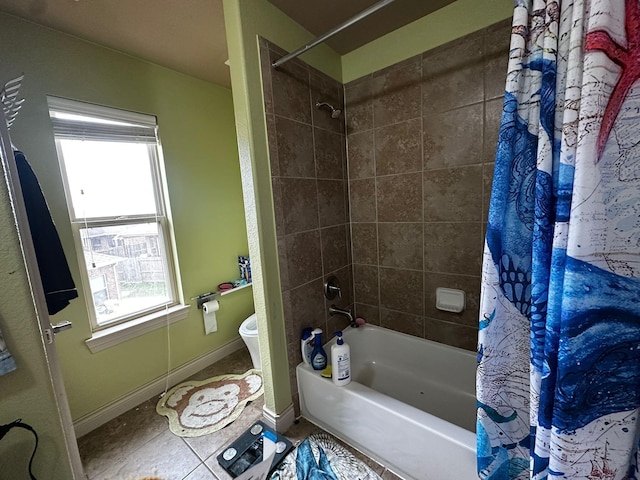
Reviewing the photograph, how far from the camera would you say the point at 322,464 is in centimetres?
124

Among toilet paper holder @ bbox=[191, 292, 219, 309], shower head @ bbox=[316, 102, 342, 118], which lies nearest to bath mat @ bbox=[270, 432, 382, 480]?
toilet paper holder @ bbox=[191, 292, 219, 309]

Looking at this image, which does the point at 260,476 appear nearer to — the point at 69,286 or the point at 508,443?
the point at 508,443

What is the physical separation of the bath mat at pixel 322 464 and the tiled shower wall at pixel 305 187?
26cm

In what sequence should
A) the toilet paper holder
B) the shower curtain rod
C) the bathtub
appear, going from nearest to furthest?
the shower curtain rod, the bathtub, the toilet paper holder

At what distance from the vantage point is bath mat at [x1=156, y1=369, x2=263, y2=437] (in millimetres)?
1545

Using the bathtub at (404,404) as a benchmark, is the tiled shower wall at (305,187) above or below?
above

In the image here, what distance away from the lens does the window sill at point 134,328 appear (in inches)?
62.1

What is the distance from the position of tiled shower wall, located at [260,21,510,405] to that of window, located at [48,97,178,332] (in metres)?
1.13

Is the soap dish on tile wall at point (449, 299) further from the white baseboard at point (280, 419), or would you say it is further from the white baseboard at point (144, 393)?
the white baseboard at point (144, 393)

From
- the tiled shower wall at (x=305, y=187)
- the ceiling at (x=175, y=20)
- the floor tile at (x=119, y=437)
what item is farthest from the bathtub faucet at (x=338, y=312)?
the ceiling at (x=175, y=20)

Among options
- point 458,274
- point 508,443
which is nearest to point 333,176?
point 458,274

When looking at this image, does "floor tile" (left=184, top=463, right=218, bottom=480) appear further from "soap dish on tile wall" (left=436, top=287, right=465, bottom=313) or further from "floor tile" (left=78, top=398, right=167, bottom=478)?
"soap dish on tile wall" (left=436, top=287, right=465, bottom=313)

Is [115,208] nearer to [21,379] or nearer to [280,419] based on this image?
[21,379]

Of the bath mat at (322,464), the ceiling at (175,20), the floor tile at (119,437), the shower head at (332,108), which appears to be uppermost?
the ceiling at (175,20)
